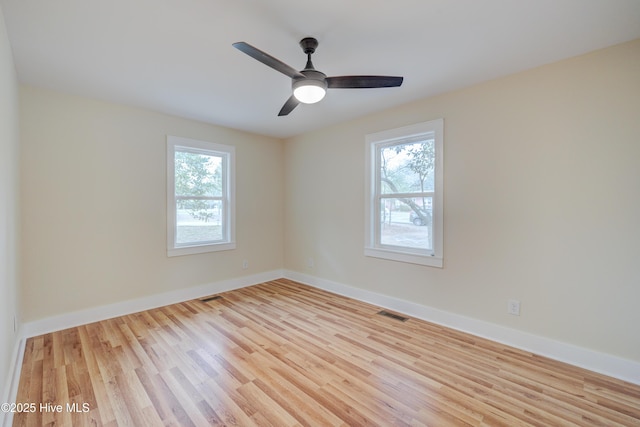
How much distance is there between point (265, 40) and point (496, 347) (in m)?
3.28

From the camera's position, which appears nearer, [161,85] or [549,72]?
[549,72]

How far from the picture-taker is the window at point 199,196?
375 centimetres

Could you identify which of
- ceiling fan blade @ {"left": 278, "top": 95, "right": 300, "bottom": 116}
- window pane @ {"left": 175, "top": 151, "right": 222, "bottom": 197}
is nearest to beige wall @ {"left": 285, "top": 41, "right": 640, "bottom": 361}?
ceiling fan blade @ {"left": 278, "top": 95, "right": 300, "bottom": 116}

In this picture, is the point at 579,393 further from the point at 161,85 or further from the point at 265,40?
the point at 161,85

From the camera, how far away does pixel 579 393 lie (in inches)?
76.9

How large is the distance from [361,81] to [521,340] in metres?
2.68

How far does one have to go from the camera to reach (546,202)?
7.98ft

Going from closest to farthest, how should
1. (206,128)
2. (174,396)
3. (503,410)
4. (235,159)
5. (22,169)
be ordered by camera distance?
1. (503,410)
2. (174,396)
3. (22,169)
4. (206,128)
5. (235,159)

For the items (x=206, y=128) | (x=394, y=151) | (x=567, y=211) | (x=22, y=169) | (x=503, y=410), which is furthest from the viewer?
(x=206, y=128)

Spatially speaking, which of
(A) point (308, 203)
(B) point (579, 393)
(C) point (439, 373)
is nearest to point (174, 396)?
(C) point (439, 373)

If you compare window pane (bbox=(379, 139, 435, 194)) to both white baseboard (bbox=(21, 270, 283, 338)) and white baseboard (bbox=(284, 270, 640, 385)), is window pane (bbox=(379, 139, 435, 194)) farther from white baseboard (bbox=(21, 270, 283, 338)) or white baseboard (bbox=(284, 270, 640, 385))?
white baseboard (bbox=(21, 270, 283, 338))

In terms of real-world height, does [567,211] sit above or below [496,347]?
above

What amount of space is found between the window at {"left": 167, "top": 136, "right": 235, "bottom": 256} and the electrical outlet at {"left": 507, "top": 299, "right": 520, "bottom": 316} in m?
3.64

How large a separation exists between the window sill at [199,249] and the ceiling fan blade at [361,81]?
2996 mm
